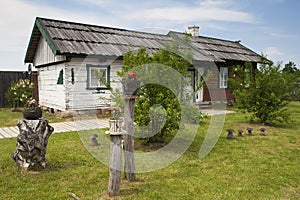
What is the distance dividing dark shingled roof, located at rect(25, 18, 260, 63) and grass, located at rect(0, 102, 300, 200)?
4056 mm

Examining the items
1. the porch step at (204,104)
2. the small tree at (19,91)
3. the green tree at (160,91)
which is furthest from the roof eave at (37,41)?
the porch step at (204,104)

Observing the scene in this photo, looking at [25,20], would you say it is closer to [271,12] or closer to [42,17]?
[42,17]

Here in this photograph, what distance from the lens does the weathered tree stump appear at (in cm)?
401

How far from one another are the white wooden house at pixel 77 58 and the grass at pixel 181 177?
397cm

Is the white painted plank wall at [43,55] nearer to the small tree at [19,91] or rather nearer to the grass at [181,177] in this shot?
the small tree at [19,91]

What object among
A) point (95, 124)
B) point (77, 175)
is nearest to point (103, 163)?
point (77, 175)

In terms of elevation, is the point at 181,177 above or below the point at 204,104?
below

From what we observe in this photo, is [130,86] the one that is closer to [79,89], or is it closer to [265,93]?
[265,93]

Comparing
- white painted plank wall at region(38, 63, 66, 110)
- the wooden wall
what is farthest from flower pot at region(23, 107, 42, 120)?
white painted plank wall at region(38, 63, 66, 110)

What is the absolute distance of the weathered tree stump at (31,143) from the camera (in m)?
4.01

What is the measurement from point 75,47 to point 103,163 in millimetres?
6150

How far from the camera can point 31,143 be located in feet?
13.1

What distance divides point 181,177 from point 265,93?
5738 mm

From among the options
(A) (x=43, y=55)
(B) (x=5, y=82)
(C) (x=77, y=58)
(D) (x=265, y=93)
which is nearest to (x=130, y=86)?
(D) (x=265, y=93)
